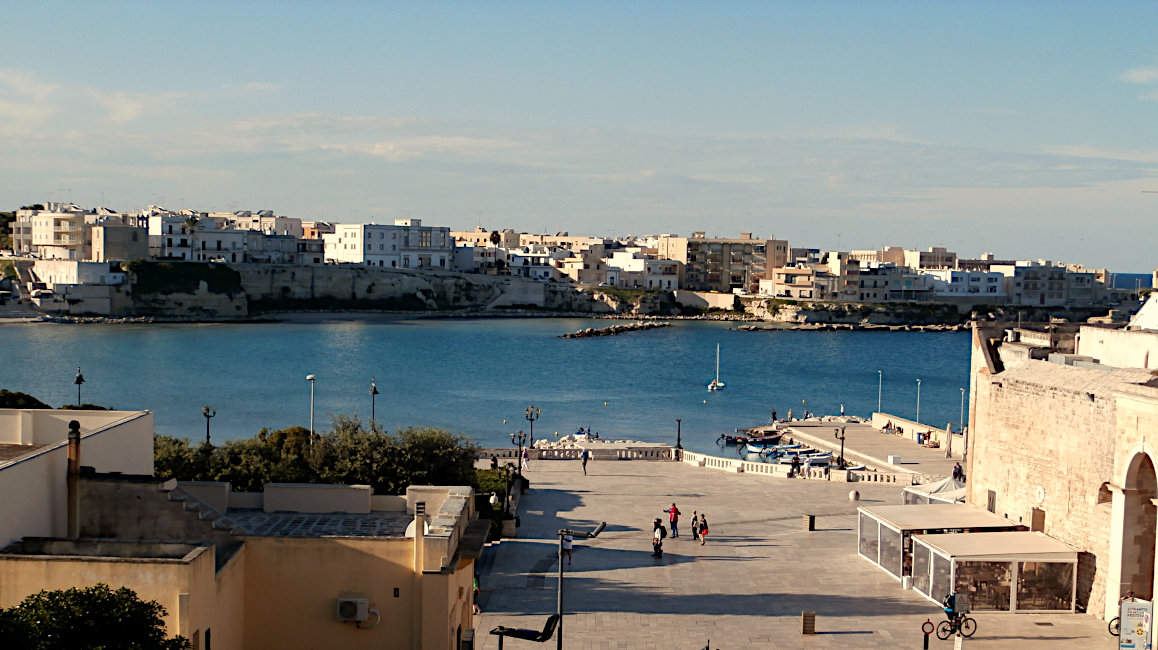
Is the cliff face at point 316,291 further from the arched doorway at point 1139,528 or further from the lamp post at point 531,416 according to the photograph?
the arched doorway at point 1139,528

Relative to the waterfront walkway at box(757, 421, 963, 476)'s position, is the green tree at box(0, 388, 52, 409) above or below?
above

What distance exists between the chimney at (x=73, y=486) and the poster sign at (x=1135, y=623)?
39.3 ft

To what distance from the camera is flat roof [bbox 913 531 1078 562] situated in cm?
1786

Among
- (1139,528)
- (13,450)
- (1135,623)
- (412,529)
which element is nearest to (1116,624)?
(1139,528)

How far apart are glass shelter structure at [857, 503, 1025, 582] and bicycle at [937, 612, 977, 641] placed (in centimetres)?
267

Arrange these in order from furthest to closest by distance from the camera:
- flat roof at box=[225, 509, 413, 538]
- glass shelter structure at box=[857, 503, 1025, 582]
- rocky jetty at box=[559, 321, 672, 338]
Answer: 1. rocky jetty at box=[559, 321, 672, 338]
2. glass shelter structure at box=[857, 503, 1025, 582]
3. flat roof at box=[225, 509, 413, 538]

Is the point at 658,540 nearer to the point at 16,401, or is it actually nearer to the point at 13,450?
the point at 13,450

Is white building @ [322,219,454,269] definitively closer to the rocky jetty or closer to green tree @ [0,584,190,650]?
the rocky jetty

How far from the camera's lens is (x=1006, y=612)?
1795 cm

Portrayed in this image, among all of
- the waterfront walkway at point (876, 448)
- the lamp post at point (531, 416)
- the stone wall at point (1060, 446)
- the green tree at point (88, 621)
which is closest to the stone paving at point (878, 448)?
the waterfront walkway at point (876, 448)

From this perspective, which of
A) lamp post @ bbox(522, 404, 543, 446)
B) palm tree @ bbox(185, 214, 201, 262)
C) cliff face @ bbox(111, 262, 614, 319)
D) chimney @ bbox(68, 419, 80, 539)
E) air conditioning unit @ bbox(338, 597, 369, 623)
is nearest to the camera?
air conditioning unit @ bbox(338, 597, 369, 623)

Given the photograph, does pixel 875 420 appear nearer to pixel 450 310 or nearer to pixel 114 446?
pixel 114 446

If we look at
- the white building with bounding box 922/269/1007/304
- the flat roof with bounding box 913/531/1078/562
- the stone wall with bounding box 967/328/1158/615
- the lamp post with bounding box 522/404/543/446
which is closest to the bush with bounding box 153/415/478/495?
the flat roof with bounding box 913/531/1078/562

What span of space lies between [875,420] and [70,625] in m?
41.0
